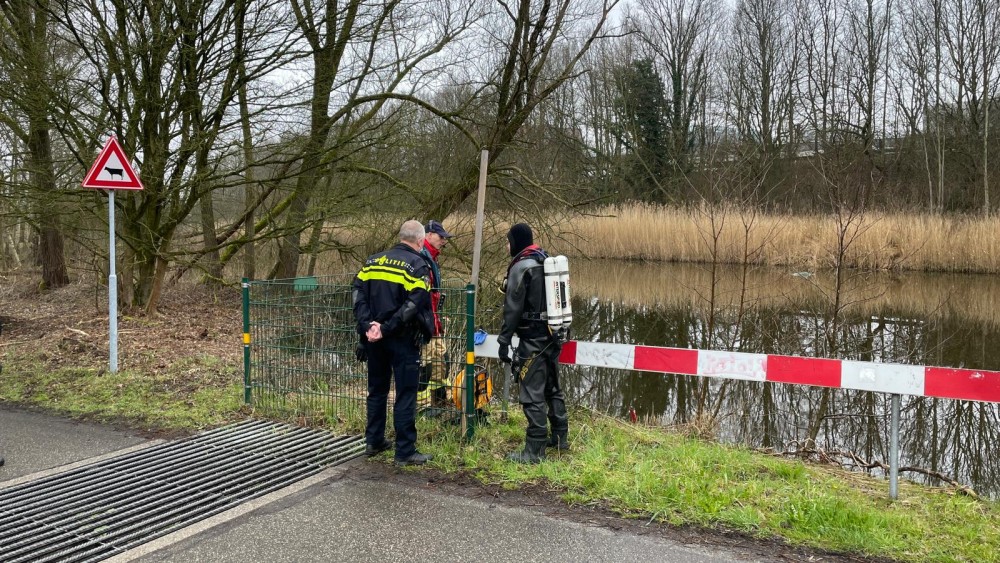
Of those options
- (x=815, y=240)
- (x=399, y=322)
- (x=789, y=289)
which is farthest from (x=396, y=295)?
(x=815, y=240)

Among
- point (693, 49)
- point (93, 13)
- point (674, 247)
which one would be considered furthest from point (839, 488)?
point (693, 49)

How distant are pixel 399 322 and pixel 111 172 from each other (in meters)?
5.02

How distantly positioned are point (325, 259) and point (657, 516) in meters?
12.1

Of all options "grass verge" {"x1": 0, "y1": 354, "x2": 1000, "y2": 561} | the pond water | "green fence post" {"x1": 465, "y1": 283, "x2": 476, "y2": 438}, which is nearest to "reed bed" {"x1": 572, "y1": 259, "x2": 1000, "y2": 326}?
the pond water

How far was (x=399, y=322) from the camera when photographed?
5016 mm

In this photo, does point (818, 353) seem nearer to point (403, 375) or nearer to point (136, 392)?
point (403, 375)

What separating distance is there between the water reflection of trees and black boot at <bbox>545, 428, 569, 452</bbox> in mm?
2921

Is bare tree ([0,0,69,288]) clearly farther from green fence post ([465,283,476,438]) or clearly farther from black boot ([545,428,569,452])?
black boot ([545,428,569,452])

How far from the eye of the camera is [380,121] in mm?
13180

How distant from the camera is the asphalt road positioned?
3.82 meters

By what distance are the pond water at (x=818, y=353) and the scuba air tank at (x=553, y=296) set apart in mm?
3108

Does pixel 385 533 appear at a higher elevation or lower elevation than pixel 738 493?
lower

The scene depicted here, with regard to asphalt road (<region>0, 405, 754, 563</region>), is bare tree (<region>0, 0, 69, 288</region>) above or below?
above

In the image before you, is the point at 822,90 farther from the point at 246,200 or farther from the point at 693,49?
the point at 246,200
